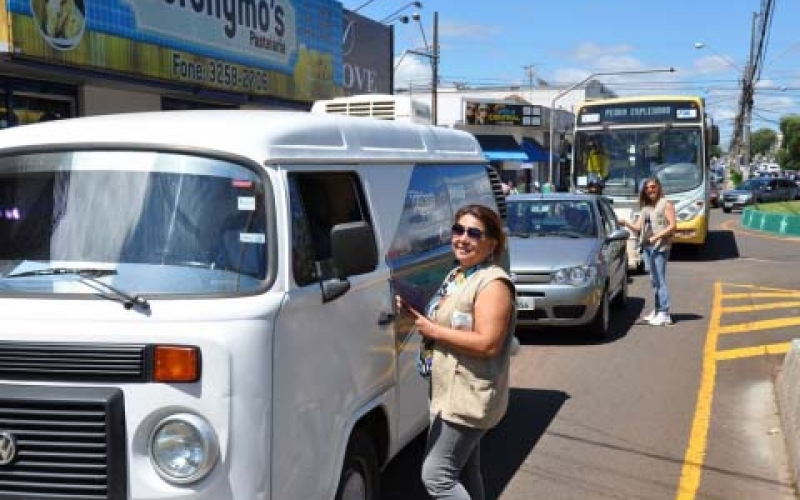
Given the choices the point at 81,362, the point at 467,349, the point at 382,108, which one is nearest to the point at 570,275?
the point at 382,108

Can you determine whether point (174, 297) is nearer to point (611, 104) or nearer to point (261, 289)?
point (261, 289)

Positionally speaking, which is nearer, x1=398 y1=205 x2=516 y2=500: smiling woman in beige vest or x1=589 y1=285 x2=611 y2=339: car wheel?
x1=398 y1=205 x2=516 y2=500: smiling woman in beige vest

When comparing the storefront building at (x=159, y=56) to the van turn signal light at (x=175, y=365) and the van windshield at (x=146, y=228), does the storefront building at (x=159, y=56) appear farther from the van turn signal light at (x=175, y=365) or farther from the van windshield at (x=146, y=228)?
the van turn signal light at (x=175, y=365)

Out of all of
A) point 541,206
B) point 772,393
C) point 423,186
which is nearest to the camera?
point 423,186

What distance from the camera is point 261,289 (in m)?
3.26

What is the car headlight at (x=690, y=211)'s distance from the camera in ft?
61.8

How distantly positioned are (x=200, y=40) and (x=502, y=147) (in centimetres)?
3645

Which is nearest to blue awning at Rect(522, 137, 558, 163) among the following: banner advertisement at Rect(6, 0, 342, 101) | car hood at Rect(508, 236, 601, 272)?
banner advertisement at Rect(6, 0, 342, 101)

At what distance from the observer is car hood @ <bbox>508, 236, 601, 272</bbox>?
973 centimetres

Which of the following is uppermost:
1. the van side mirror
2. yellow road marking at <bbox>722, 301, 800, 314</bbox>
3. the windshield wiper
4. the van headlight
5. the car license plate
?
the van side mirror

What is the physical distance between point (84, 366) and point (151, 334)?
26 cm

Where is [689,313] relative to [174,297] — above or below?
below

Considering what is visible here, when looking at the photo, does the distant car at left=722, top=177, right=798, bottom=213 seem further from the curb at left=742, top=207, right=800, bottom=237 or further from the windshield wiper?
the windshield wiper

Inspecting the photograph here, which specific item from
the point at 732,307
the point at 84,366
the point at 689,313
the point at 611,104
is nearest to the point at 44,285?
the point at 84,366
